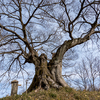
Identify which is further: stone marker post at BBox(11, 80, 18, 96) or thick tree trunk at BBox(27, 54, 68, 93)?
stone marker post at BBox(11, 80, 18, 96)

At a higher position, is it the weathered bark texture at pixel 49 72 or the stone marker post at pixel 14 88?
the weathered bark texture at pixel 49 72

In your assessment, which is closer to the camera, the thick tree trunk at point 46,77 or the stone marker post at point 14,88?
the thick tree trunk at point 46,77

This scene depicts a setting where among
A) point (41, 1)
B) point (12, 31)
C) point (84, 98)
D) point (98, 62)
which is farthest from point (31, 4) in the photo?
point (98, 62)

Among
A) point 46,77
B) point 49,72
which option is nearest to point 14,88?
point 46,77

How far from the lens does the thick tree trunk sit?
19.6 ft

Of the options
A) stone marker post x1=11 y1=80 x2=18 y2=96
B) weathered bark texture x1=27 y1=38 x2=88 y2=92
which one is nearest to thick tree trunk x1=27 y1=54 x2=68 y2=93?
weathered bark texture x1=27 y1=38 x2=88 y2=92

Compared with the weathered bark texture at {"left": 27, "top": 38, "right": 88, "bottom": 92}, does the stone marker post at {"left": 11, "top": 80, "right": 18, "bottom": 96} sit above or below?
below

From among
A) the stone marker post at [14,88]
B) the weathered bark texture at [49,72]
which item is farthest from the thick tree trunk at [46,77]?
the stone marker post at [14,88]

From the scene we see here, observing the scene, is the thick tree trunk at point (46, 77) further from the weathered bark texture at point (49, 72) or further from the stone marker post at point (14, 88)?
the stone marker post at point (14, 88)

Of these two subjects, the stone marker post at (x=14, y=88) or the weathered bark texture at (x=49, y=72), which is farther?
the stone marker post at (x=14, y=88)

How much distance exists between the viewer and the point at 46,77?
6.28 metres

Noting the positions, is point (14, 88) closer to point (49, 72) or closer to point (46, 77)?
point (46, 77)

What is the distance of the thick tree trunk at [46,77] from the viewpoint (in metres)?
5.96

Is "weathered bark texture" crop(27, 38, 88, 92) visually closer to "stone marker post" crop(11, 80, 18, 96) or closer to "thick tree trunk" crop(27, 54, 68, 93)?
"thick tree trunk" crop(27, 54, 68, 93)
